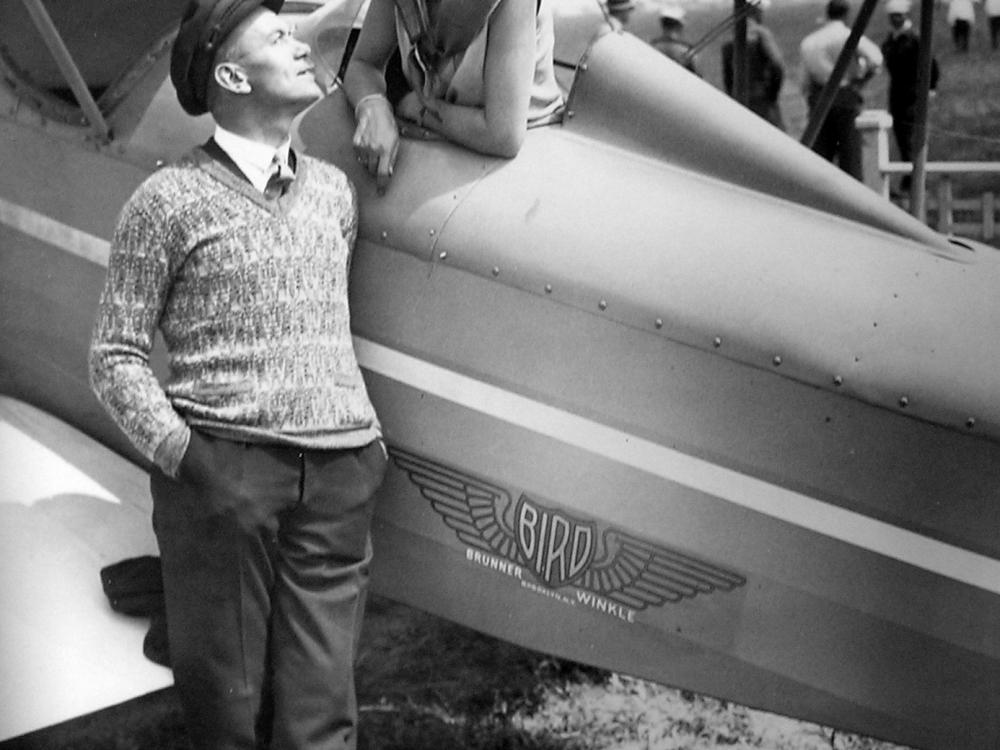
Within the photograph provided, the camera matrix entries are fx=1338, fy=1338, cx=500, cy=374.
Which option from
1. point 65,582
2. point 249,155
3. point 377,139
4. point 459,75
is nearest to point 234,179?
point 249,155

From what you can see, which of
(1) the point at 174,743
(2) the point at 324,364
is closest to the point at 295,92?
(2) the point at 324,364

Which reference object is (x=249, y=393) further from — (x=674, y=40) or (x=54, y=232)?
(x=674, y=40)

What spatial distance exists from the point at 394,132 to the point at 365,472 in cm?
58

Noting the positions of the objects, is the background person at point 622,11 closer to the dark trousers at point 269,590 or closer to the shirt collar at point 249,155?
the shirt collar at point 249,155

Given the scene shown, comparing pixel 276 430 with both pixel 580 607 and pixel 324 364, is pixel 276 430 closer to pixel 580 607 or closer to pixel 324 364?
pixel 324 364

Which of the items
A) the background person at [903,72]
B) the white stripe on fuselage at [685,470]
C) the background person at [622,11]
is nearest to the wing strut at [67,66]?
the white stripe on fuselage at [685,470]

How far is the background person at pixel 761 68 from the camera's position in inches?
86.5

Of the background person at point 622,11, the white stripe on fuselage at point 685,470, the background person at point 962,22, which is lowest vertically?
the white stripe on fuselage at point 685,470

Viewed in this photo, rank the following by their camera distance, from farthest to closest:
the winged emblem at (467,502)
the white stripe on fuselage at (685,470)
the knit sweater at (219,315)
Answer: the winged emblem at (467,502) < the knit sweater at (219,315) < the white stripe on fuselage at (685,470)

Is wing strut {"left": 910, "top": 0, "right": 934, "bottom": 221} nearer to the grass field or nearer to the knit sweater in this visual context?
the grass field

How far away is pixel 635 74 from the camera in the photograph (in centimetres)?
223

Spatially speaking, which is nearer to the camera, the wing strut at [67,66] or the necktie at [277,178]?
the necktie at [277,178]

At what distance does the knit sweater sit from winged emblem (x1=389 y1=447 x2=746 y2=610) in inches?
10.3

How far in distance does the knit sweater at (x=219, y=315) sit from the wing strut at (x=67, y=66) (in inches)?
21.5
